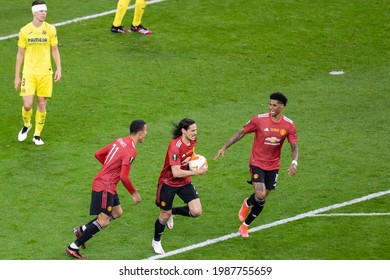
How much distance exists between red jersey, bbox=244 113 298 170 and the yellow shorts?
5160 millimetres

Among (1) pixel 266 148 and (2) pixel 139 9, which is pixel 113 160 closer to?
(1) pixel 266 148

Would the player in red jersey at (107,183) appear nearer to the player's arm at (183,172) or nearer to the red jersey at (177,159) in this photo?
the red jersey at (177,159)

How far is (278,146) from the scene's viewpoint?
690 inches

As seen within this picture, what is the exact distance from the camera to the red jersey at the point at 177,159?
1664 cm

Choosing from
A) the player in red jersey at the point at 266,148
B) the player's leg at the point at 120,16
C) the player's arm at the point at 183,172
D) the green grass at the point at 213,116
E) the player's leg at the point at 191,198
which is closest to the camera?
the player's arm at the point at 183,172

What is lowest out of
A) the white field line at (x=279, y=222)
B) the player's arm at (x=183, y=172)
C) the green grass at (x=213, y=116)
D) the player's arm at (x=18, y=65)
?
the green grass at (x=213, y=116)

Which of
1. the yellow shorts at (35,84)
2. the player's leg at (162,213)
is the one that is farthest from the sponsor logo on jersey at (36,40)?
the player's leg at (162,213)

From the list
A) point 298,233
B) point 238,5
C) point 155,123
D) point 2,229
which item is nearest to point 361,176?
point 298,233

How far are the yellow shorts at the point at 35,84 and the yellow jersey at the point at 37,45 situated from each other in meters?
0.10

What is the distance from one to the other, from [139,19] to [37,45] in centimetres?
705

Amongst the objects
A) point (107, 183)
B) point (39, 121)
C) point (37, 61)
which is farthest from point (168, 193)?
point (37, 61)

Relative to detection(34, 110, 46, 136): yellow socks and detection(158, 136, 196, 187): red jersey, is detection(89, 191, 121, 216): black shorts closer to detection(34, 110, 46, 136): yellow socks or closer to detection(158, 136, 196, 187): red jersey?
detection(158, 136, 196, 187): red jersey
